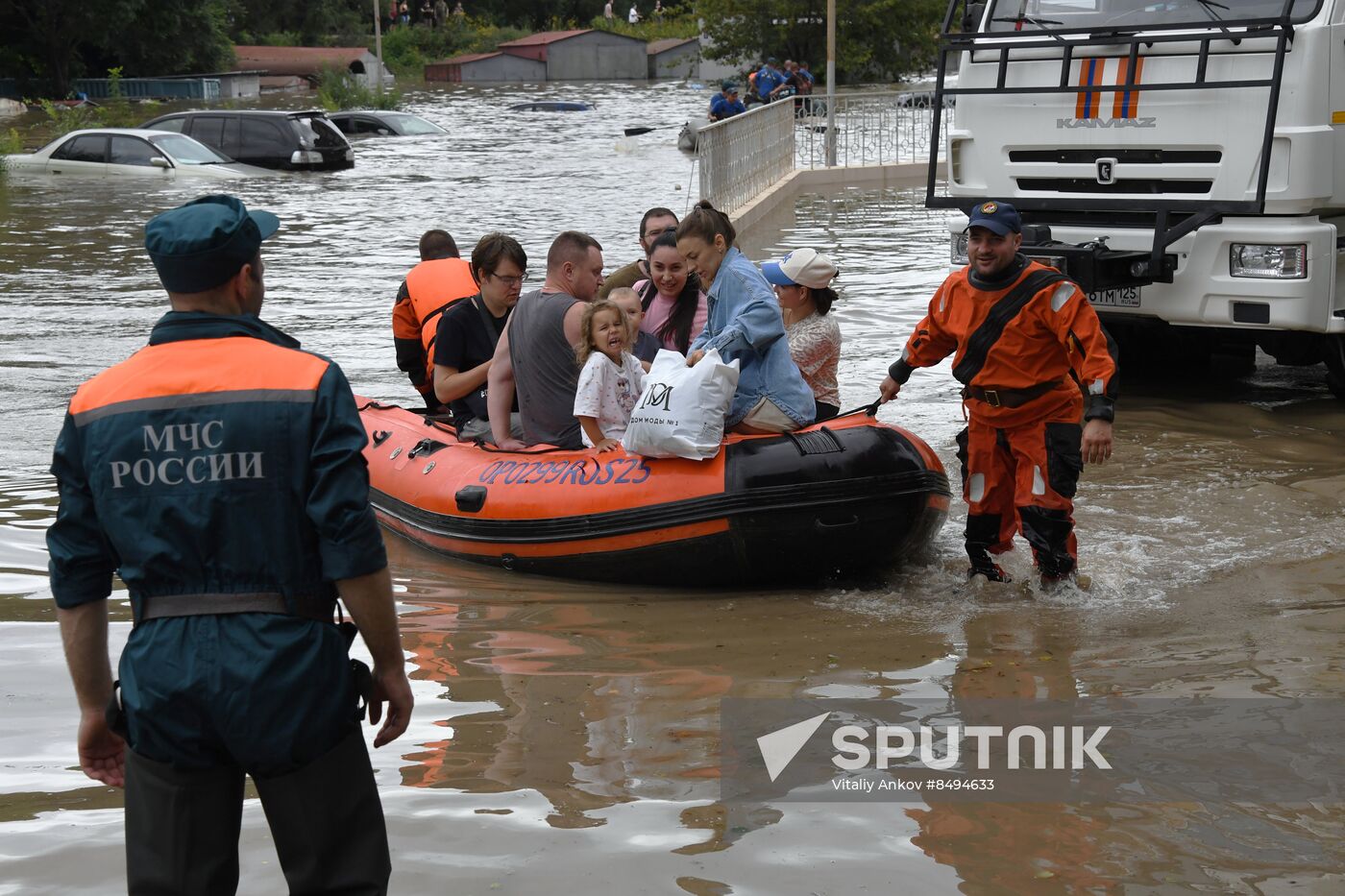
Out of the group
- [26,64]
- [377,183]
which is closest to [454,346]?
[377,183]

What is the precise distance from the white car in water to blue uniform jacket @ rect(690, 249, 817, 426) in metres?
20.7

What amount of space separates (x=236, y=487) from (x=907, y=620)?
378cm

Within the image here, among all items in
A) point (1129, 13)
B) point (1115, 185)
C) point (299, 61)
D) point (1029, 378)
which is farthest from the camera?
point (299, 61)

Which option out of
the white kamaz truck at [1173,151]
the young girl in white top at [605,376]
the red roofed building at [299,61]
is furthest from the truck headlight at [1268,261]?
the red roofed building at [299,61]

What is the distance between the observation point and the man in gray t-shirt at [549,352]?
7023mm

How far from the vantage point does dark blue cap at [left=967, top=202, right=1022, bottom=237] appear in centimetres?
605

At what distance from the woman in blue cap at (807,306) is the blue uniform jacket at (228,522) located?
4.14 m

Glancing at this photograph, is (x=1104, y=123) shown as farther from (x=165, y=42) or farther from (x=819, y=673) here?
(x=165, y=42)

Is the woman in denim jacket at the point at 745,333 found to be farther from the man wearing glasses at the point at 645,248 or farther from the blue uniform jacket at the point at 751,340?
the man wearing glasses at the point at 645,248

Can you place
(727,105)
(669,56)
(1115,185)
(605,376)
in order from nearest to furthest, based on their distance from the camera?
(605,376) → (1115,185) → (727,105) → (669,56)

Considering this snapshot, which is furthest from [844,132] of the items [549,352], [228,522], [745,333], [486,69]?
[486,69]

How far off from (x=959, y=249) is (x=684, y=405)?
4.30 m

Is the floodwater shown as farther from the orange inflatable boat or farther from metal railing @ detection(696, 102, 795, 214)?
metal railing @ detection(696, 102, 795, 214)

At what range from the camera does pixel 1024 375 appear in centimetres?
622
